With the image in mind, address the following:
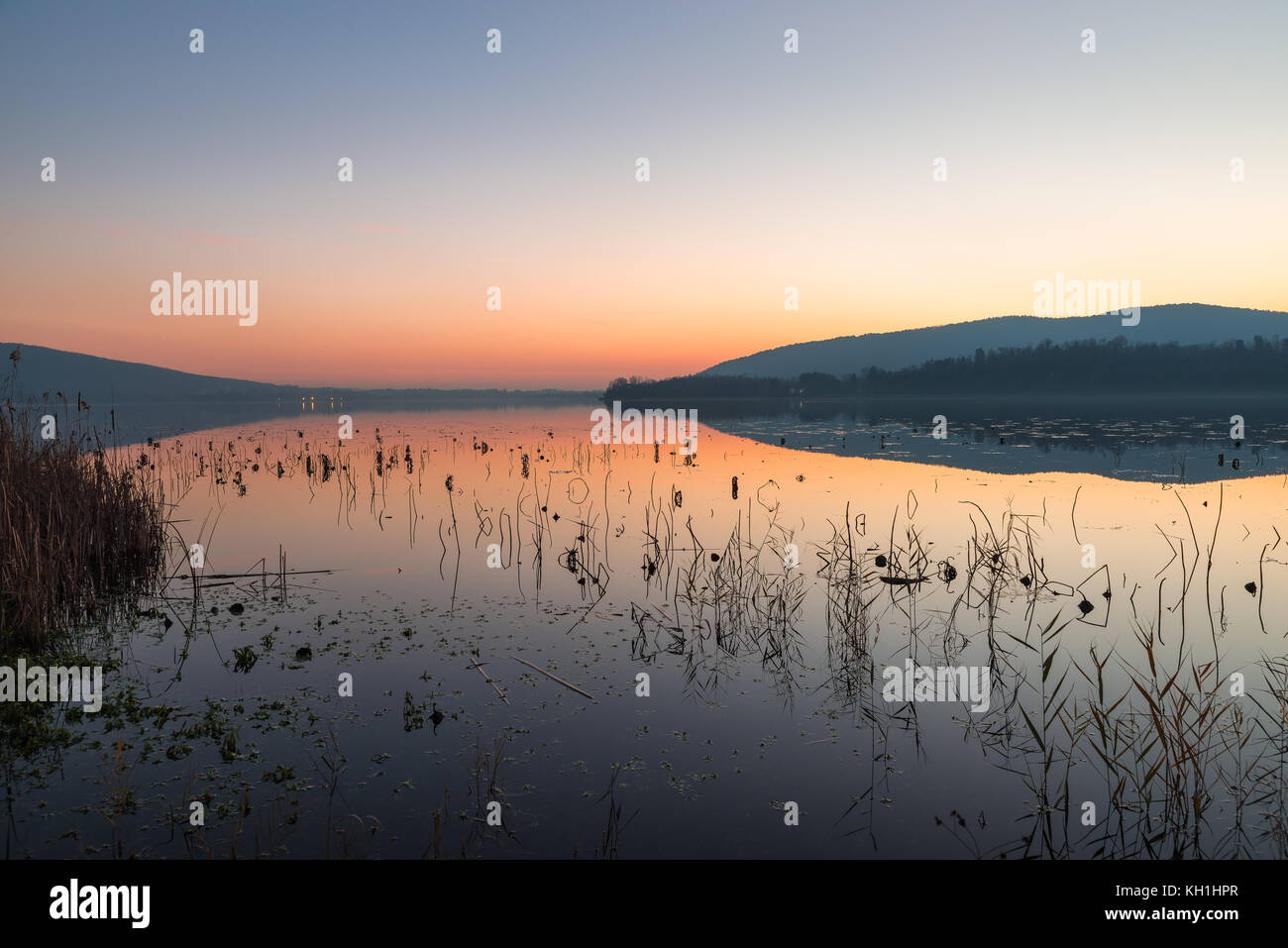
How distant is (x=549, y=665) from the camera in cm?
867

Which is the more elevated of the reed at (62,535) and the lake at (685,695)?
the reed at (62,535)

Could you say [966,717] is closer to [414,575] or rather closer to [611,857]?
[611,857]

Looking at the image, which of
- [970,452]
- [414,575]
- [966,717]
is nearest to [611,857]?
[966,717]

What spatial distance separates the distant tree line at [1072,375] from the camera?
128500 millimetres

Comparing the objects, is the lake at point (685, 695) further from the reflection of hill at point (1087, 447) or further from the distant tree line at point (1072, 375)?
the distant tree line at point (1072, 375)

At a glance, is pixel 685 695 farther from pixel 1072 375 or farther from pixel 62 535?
pixel 1072 375

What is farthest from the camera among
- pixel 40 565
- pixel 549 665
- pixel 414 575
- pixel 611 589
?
pixel 414 575

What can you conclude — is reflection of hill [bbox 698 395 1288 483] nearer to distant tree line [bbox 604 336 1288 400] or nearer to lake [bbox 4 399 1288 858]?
lake [bbox 4 399 1288 858]

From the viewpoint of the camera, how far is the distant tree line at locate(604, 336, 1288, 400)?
128 metres

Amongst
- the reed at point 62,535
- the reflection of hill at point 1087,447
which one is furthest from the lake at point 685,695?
the reflection of hill at point 1087,447

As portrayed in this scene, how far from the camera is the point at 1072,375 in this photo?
141 m

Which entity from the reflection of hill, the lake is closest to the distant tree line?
the reflection of hill

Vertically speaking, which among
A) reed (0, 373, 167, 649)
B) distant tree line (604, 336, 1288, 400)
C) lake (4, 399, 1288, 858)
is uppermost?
distant tree line (604, 336, 1288, 400)
